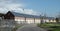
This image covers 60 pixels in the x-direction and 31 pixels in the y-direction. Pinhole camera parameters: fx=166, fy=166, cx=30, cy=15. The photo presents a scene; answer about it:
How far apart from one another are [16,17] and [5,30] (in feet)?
209

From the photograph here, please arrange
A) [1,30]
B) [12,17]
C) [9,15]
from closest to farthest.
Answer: [1,30] < [12,17] < [9,15]

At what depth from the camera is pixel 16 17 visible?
83.7 metres

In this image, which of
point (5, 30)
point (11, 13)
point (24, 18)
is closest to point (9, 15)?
point (11, 13)

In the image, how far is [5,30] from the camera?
789 inches

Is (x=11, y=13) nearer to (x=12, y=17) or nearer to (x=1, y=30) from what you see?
(x=12, y=17)

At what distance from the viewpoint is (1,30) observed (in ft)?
65.0

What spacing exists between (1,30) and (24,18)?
236 ft

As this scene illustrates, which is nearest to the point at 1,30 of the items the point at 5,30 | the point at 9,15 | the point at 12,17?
the point at 5,30

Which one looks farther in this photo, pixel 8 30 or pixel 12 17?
pixel 12 17

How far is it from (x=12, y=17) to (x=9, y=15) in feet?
22.0

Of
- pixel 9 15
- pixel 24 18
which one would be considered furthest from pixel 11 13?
pixel 24 18

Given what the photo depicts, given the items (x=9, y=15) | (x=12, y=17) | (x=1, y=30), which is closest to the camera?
(x=1, y=30)

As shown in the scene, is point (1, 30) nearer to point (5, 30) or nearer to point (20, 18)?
point (5, 30)

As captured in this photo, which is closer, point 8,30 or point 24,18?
point 8,30
